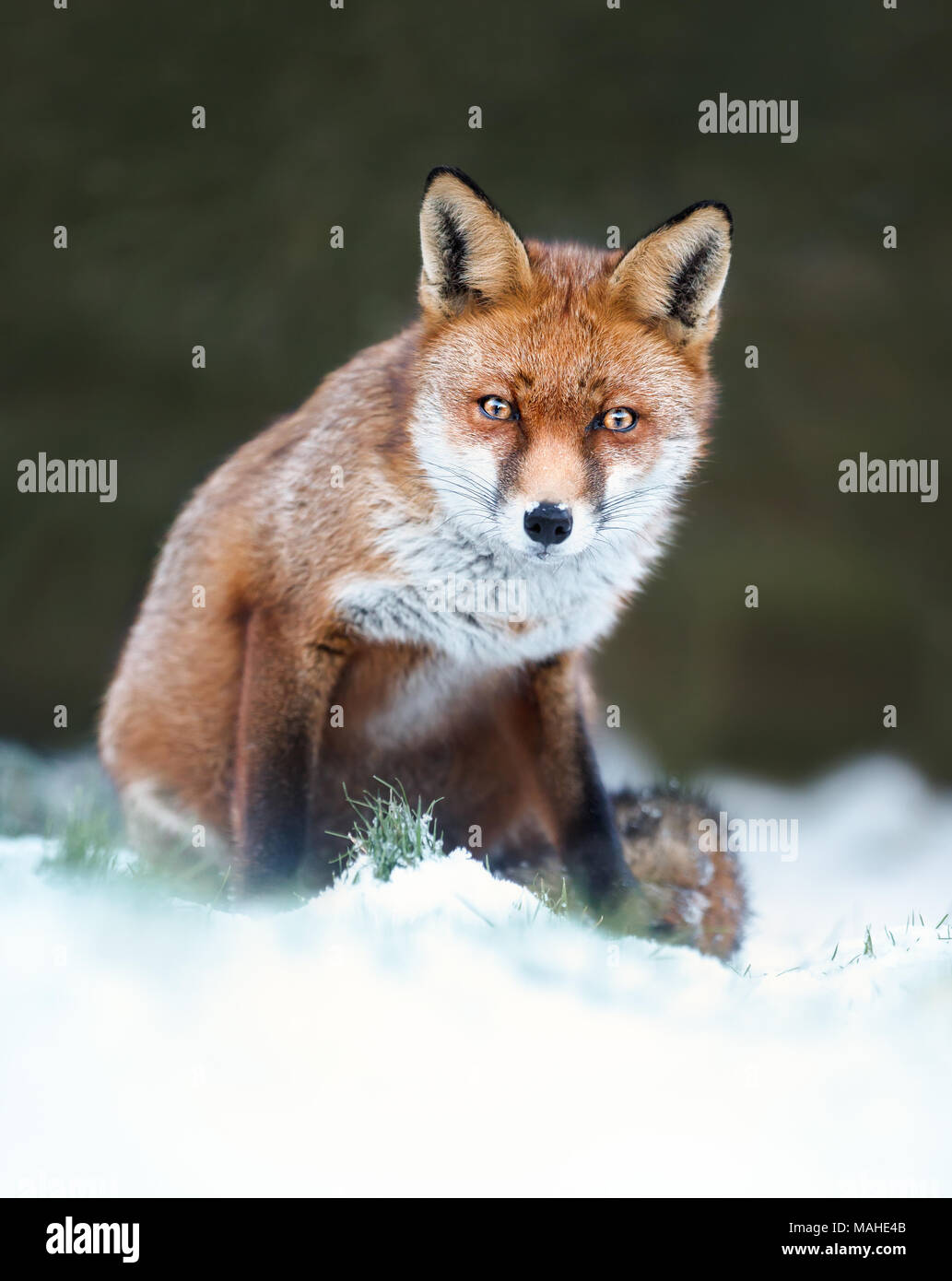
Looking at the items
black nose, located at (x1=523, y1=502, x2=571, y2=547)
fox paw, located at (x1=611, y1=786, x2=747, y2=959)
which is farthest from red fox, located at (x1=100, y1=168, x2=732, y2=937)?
fox paw, located at (x1=611, y1=786, x2=747, y2=959)

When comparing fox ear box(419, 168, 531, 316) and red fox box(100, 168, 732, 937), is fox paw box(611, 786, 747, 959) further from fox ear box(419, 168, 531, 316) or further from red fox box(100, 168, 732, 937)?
fox ear box(419, 168, 531, 316)

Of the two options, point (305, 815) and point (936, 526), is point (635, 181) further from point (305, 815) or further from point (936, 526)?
point (305, 815)

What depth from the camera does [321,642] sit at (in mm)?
3070

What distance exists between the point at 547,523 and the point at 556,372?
1.25ft

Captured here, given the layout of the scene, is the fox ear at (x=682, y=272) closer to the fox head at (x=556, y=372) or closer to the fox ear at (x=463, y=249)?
the fox head at (x=556, y=372)

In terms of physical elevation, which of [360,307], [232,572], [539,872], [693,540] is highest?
[360,307]

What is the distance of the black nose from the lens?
2.62 metres

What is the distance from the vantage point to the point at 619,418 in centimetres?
280

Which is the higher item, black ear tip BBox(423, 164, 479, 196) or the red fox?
black ear tip BBox(423, 164, 479, 196)

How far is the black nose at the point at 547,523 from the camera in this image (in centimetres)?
262

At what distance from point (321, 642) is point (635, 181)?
405 centimetres

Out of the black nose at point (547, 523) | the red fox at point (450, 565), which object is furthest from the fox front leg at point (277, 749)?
the black nose at point (547, 523)

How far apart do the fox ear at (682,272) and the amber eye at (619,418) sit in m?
0.29

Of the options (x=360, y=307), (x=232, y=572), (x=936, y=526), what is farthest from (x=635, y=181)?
(x=232, y=572)
